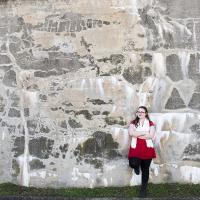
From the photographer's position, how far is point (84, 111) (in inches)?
305

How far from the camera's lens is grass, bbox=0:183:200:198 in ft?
23.7

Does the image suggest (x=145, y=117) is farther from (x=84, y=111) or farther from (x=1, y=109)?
(x=1, y=109)

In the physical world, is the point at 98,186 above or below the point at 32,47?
below

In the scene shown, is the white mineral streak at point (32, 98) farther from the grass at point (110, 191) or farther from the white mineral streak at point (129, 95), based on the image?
the white mineral streak at point (129, 95)

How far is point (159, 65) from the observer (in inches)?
301

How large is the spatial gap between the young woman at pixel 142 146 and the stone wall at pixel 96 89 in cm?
42

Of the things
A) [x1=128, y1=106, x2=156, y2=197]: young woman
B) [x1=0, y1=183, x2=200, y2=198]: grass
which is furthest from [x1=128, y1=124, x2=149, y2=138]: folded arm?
[x1=0, y1=183, x2=200, y2=198]: grass

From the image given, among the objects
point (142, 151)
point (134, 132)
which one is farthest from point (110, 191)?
point (134, 132)

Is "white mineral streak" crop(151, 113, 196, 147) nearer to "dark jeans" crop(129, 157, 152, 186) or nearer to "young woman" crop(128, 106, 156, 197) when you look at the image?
"young woman" crop(128, 106, 156, 197)

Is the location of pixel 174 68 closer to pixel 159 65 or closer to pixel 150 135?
pixel 159 65

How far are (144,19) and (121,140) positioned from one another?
6.40ft

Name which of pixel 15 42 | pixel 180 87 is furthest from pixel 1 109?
pixel 180 87

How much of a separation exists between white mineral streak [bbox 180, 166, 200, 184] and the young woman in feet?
2.15

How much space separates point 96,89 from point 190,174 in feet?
6.47
